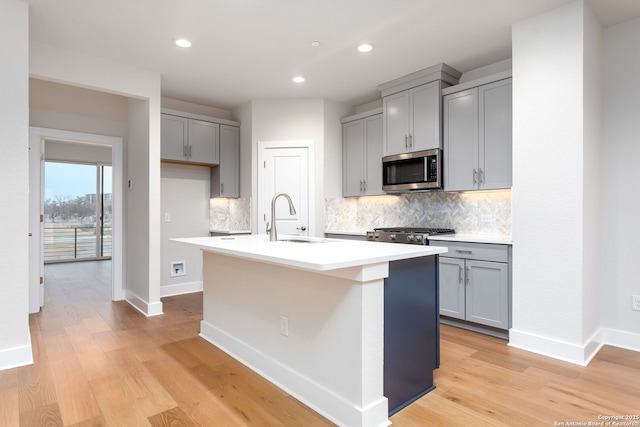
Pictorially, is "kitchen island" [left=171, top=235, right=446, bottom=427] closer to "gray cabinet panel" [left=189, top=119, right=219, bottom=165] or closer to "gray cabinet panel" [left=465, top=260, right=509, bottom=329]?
"gray cabinet panel" [left=465, top=260, right=509, bottom=329]

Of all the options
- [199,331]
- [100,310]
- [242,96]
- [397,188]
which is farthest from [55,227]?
[397,188]

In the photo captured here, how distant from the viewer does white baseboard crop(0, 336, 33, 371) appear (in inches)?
99.7

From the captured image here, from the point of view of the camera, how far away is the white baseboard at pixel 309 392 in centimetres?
183

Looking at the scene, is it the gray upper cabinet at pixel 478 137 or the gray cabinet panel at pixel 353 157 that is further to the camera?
the gray cabinet panel at pixel 353 157

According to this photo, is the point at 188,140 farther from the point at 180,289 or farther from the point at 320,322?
the point at 320,322

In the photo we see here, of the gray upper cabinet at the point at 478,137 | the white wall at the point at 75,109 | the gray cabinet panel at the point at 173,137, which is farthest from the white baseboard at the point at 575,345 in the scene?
the white wall at the point at 75,109

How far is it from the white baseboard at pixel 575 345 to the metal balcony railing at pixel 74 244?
28.3ft

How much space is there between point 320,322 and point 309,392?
42cm

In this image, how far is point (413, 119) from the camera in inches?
158

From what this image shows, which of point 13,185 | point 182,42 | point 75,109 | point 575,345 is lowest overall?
point 575,345

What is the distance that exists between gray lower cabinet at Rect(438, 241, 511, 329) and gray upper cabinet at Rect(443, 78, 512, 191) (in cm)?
67

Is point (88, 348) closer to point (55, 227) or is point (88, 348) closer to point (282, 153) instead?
point (282, 153)

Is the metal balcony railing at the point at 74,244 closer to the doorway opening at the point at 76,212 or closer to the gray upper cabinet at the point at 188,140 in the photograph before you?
the doorway opening at the point at 76,212

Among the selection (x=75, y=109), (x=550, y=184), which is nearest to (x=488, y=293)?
(x=550, y=184)
